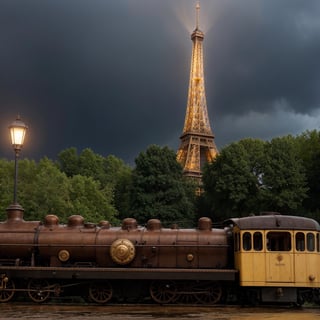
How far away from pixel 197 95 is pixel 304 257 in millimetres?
92891

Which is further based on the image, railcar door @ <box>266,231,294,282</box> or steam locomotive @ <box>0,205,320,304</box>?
steam locomotive @ <box>0,205,320,304</box>

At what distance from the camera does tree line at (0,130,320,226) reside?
176 feet

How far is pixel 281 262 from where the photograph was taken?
20641mm

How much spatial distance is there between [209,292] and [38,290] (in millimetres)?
7296

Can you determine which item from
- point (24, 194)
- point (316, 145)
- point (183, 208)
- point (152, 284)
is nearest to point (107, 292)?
point (152, 284)

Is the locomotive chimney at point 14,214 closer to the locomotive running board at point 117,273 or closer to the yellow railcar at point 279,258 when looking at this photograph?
the locomotive running board at point 117,273

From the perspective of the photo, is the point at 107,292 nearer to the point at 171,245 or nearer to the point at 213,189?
the point at 171,245

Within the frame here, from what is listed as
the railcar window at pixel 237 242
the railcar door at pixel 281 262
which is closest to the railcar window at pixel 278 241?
the railcar door at pixel 281 262

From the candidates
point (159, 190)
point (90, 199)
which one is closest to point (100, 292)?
point (159, 190)

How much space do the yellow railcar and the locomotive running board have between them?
3.07ft

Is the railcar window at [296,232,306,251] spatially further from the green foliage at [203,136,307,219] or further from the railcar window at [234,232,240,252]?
the green foliage at [203,136,307,219]

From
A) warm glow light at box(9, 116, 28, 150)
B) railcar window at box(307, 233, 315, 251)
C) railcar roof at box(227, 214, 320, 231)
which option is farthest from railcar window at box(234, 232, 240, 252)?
warm glow light at box(9, 116, 28, 150)

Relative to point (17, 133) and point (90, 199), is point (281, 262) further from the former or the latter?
point (90, 199)

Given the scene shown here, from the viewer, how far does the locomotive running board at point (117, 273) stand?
68.2ft
